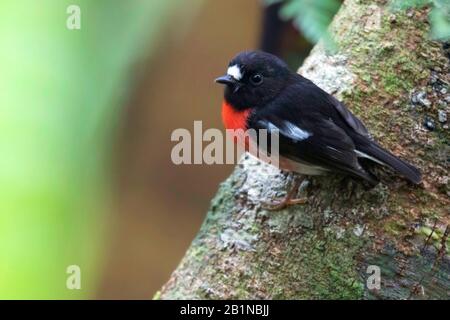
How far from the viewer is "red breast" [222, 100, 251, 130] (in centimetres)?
275

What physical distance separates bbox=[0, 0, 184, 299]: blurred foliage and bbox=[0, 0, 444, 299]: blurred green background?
0.04 ft

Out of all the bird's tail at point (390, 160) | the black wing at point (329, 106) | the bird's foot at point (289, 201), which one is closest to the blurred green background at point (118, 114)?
the black wing at point (329, 106)

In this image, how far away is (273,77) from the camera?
2.77m

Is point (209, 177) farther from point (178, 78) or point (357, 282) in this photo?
point (357, 282)

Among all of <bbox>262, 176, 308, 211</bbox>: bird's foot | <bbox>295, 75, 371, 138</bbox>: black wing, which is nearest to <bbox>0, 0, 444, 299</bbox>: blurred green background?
<bbox>295, 75, 371, 138</bbox>: black wing

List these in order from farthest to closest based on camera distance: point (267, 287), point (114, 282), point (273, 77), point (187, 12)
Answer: point (114, 282), point (187, 12), point (273, 77), point (267, 287)

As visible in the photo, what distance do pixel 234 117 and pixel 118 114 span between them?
2166 millimetres

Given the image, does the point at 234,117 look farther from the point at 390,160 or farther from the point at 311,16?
the point at 311,16

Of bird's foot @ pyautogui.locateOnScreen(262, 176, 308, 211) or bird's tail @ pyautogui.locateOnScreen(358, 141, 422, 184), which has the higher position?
bird's tail @ pyautogui.locateOnScreen(358, 141, 422, 184)

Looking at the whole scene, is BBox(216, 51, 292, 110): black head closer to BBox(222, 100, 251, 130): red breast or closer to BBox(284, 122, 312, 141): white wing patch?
BBox(222, 100, 251, 130): red breast

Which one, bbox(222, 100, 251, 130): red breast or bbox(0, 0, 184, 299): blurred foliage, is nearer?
bbox(222, 100, 251, 130): red breast
